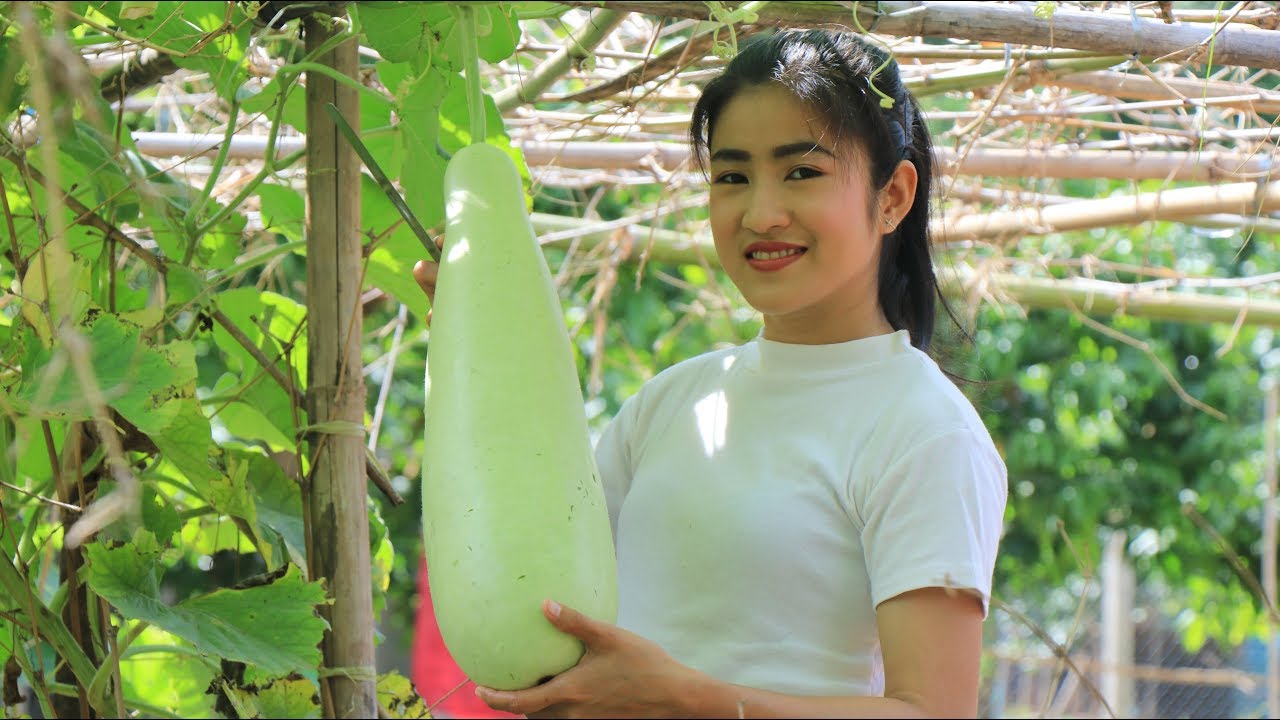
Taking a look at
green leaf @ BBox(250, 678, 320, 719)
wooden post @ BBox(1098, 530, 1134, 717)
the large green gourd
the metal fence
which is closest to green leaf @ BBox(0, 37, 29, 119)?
the large green gourd

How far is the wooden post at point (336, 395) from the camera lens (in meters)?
1.08

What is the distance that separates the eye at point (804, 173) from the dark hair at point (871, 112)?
0.12ft

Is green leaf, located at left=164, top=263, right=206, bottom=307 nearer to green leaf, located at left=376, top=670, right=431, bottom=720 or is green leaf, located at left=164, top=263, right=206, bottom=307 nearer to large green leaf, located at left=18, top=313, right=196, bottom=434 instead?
large green leaf, located at left=18, top=313, right=196, bottom=434

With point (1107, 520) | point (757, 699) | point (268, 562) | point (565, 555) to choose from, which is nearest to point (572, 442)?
point (565, 555)

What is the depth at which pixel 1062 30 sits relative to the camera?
1182 millimetres

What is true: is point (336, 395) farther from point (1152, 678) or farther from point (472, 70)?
point (1152, 678)

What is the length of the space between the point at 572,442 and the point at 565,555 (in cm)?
7

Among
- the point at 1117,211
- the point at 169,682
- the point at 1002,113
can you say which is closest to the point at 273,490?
the point at 169,682

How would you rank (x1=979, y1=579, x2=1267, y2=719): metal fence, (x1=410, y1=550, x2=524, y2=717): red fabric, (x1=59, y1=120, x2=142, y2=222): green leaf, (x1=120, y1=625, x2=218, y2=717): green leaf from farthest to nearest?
(x1=979, y1=579, x2=1267, y2=719): metal fence → (x1=410, y1=550, x2=524, y2=717): red fabric → (x1=120, y1=625, x2=218, y2=717): green leaf → (x1=59, y1=120, x2=142, y2=222): green leaf

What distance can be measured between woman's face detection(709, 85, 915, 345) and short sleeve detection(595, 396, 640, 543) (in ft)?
0.70

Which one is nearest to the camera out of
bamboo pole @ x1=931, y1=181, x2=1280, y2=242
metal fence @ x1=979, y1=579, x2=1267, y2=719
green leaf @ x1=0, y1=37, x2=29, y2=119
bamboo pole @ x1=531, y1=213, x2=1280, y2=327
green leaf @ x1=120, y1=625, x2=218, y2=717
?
green leaf @ x1=0, y1=37, x2=29, y2=119

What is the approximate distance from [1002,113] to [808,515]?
3.41ft

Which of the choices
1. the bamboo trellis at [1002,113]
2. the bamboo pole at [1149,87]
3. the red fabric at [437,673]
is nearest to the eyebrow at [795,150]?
the bamboo trellis at [1002,113]

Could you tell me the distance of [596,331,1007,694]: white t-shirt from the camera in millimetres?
900
